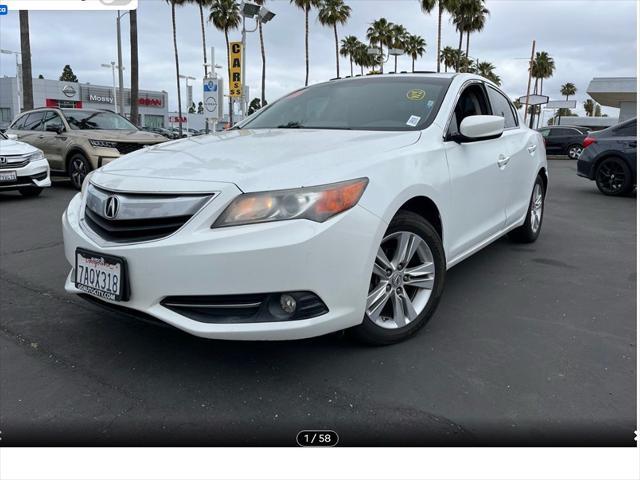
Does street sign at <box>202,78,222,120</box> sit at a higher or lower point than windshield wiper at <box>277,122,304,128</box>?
higher

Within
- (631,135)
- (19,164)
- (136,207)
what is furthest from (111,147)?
(631,135)

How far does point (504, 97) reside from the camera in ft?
16.2

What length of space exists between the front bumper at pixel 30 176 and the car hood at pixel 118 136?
101cm

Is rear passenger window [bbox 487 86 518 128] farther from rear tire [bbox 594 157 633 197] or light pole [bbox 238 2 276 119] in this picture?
light pole [bbox 238 2 276 119]

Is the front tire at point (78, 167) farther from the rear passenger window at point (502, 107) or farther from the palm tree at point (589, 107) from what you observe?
the palm tree at point (589, 107)

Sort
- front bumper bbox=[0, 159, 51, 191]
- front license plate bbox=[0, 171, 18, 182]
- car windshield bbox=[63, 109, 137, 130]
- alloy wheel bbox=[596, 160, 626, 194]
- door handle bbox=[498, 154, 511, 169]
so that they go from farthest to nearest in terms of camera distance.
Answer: car windshield bbox=[63, 109, 137, 130]
alloy wheel bbox=[596, 160, 626, 194]
front bumper bbox=[0, 159, 51, 191]
front license plate bbox=[0, 171, 18, 182]
door handle bbox=[498, 154, 511, 169]

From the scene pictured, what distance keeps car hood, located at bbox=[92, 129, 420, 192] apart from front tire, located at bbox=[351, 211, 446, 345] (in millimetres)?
426

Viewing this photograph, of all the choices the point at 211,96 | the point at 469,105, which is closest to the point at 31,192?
the point at 211,96

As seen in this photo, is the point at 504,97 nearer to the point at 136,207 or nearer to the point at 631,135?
the point at 136,207

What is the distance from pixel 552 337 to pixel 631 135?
8038mm

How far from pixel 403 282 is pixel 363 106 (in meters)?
1.34

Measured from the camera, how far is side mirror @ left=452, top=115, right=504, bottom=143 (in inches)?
127

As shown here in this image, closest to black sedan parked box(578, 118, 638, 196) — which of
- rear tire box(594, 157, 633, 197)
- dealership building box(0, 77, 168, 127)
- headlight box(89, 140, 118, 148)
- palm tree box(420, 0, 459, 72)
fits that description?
rear tire box(594, 157, 633, 197)

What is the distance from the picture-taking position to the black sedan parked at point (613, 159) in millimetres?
9500
